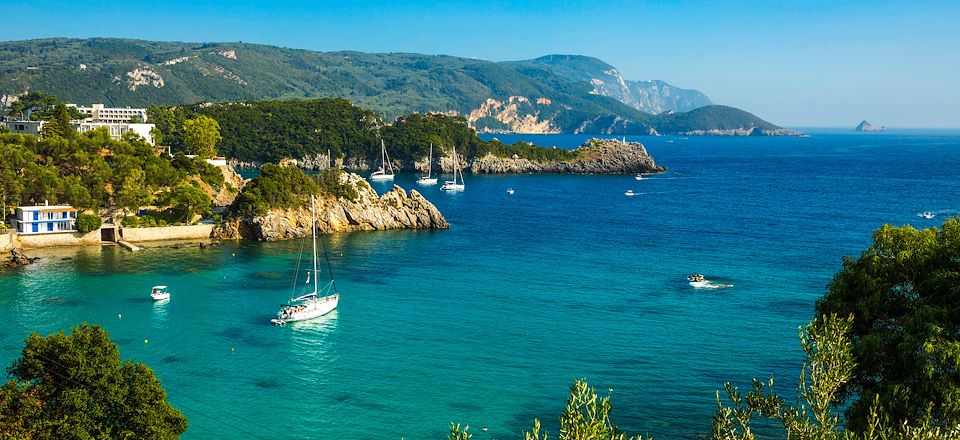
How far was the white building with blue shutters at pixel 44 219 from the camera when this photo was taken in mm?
65938

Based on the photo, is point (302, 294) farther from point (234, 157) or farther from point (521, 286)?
point (234, 157)

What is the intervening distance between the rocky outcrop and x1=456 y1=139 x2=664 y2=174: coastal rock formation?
7267cm

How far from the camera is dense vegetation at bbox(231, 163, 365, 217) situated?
73.7 meters

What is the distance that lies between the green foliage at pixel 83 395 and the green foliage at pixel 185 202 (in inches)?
1998

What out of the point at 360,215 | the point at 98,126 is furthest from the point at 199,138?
the point at 360,215

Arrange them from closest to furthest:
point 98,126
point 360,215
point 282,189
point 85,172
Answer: point 282,189
point 85,172
point 360,215
point 98,126

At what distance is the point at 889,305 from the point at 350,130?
143m

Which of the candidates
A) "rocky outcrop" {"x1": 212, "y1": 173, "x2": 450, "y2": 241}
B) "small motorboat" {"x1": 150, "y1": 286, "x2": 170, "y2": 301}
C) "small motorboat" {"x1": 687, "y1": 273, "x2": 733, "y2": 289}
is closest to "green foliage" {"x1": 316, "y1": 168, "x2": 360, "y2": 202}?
"rocky outcrop" {"x1": 212, "y1": 173, "x2": 450, "y2": 241}

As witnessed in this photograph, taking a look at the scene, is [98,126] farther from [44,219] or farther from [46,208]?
[44,219]

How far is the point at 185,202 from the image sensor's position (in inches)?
2940

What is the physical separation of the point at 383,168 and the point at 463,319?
104 meters

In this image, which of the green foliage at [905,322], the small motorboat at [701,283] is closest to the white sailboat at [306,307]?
the small motorboat at [701,283]

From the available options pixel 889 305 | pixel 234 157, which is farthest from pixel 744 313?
pixel 234 157

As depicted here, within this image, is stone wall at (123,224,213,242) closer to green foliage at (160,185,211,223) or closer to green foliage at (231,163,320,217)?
green foliage at (160,185,211,223)
